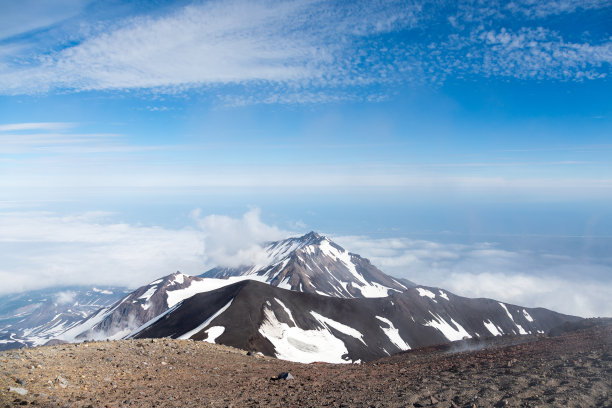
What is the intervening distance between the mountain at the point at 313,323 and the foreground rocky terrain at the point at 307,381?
2916cm

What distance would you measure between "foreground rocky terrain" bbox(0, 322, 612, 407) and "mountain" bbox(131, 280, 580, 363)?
95.7ft

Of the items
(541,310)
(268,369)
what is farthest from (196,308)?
(541,310)

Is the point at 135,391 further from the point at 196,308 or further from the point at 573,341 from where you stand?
the point at 196,308

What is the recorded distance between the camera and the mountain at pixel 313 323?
5359 centimetres

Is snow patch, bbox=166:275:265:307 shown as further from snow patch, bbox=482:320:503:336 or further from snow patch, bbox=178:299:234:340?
snow patch, bbox=482:320:503:336

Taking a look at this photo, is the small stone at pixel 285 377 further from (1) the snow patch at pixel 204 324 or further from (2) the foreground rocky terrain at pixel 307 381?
(1) the snow patch at pixel 204 324

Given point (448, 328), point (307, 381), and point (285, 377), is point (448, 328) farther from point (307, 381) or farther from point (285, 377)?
point (307, 381)

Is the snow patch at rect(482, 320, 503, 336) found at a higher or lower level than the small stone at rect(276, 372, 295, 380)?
lower

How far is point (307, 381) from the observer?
17.4 meters

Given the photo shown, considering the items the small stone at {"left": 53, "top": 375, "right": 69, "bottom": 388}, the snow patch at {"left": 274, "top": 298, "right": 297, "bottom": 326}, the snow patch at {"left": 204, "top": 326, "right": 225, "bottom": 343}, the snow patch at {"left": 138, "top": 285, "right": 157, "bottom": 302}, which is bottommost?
the snow patch at {"left": 138, "top": 285, "right": 157, "bottom": 302}

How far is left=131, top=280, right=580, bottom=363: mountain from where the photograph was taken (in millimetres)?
53594

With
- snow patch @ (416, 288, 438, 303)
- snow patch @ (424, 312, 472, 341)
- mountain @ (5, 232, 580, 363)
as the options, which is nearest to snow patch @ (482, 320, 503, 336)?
mountain @ (5, 232, 580, 363)

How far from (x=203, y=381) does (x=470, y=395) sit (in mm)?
13127

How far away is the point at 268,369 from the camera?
2217 centimetres
